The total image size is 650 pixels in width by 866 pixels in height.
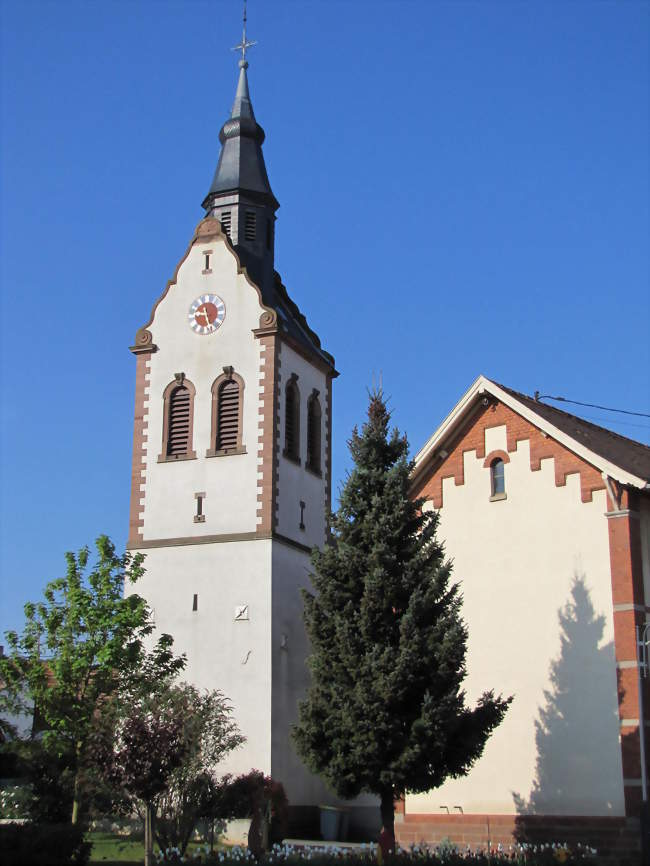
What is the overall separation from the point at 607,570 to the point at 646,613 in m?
1.25

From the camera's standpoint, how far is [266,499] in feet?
125

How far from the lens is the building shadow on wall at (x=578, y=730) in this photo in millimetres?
26797

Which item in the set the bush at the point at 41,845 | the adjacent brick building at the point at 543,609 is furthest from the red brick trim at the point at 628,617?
the bush at the point at 41,845

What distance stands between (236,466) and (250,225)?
31.3 ft

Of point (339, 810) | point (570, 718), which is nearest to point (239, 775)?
point (339, 810)

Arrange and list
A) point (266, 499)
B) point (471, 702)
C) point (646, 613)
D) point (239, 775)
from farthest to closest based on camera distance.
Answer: point (266, 499)
point (239, 775)
point (471, 702)
point (646, 613)

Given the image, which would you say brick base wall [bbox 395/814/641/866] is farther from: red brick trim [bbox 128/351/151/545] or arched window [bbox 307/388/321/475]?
arched window [bbox 307/388/321/475]

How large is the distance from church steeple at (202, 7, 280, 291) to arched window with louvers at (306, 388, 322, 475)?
14.3 ft

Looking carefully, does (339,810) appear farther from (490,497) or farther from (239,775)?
(490,497)

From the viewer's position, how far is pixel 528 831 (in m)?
27.8

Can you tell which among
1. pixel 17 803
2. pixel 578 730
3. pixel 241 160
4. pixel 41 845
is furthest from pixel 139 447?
pixel 41 845

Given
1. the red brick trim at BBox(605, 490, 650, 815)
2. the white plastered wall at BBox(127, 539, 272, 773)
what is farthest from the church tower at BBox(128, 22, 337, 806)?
the red brick trim at BBox(605, 490, 650, 815)

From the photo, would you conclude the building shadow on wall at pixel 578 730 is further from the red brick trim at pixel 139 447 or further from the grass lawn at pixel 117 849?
the red brick trim at pixel 139 447

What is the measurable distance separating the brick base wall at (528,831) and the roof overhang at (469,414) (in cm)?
746
